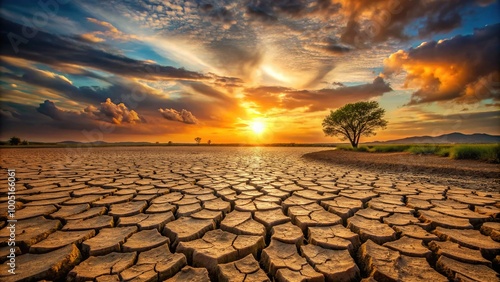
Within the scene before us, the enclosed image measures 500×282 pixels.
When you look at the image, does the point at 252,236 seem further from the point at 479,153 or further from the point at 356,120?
the point at 356,120

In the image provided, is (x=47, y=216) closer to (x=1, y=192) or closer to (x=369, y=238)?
(x=1, y=192)

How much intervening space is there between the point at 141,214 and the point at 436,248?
2.43 metres

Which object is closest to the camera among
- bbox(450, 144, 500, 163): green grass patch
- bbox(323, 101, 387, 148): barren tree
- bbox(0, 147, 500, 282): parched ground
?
bbox(0, 147, 500, 282): parched ground

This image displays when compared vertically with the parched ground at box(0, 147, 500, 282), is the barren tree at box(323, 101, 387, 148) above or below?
above

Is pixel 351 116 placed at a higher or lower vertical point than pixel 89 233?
higher

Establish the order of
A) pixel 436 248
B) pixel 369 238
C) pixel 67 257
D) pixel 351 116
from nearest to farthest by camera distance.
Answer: pixel 67 257 → pixel 436 248 → pixel 369 238 → pixel 351 116

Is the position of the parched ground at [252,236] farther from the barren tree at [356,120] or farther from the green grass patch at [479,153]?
the barren tree at [356,120]

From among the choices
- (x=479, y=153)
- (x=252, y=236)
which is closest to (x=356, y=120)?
(x=479, y=153)

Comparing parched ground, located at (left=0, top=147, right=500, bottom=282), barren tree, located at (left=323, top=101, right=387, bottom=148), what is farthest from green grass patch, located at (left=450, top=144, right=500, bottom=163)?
barren tree, located at (left=323, top=101, right=387, bottom=148)

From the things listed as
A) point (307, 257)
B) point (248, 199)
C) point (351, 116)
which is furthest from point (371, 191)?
point (351, 116)

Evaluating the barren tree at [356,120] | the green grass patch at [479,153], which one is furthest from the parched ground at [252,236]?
the barren tree at [356,120]

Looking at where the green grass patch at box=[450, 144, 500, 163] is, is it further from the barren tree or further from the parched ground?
the barren tree

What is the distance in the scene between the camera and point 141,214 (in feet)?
6.58

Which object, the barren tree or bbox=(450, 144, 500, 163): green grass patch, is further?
the barren tree
